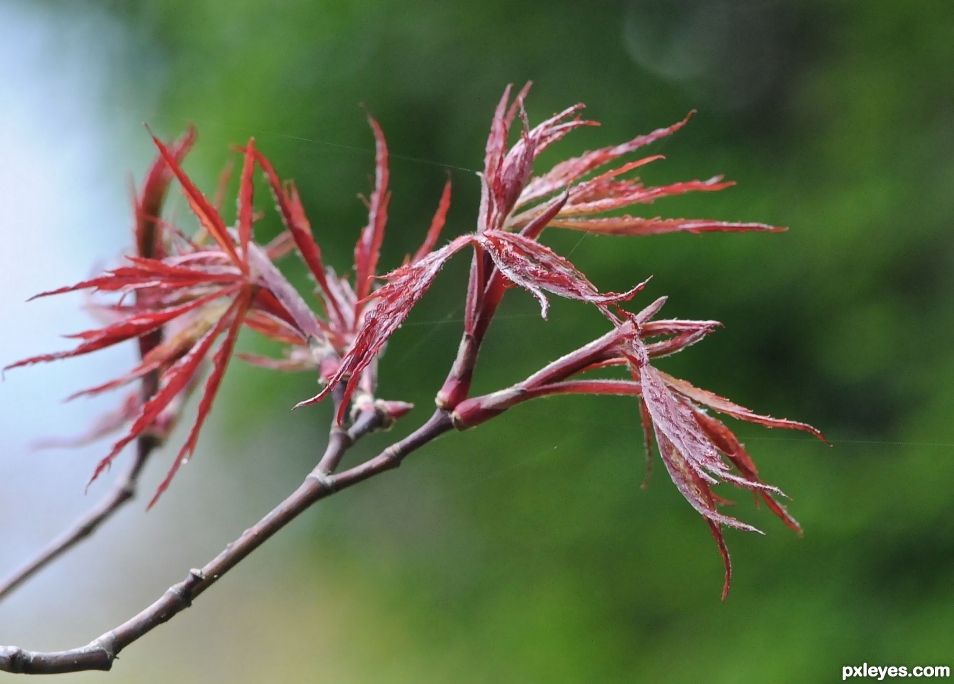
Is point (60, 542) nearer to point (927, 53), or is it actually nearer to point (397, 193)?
point (397, 193)

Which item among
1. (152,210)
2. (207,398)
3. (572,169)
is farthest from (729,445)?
(152,210)

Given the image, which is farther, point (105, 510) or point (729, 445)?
point (105, 510)

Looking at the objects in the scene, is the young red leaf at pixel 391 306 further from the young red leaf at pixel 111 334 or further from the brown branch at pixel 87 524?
the brown branch at pixel 87 524

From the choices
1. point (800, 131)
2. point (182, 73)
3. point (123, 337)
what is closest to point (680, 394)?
point (123, 337)

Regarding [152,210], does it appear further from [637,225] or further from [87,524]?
[637,225]

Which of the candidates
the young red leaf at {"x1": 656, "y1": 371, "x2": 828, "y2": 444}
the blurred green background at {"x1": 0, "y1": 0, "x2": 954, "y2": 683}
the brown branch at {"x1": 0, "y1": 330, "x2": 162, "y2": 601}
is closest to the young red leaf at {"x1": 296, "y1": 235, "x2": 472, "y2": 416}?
→ the young red leaf at {"x1": 656, "y1": 371, "x2": 828, "y2": 444}

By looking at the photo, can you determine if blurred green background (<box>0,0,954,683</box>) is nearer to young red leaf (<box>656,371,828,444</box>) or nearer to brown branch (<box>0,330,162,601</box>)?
brown branch (<box>0,330,162,601</box>)

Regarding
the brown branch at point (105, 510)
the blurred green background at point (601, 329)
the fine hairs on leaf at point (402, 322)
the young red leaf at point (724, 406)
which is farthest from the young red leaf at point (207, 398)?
the blurred green background at point (601, 329)

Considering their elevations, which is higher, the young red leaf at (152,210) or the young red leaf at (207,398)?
the young red leaf at (152,210)
